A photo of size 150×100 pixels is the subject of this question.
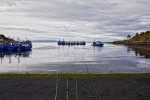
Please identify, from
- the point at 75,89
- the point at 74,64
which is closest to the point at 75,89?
the point at 75,89

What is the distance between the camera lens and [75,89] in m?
18.9

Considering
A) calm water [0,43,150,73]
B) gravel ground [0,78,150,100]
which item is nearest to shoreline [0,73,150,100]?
gravel ground [0,78,150,100]

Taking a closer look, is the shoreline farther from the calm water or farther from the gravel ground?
the calm water

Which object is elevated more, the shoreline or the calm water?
the shoreline

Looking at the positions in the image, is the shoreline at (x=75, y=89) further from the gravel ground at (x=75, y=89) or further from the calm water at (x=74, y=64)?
the calm water at (x=74, y=64)

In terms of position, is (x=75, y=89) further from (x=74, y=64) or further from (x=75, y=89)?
(x=74, y=64)

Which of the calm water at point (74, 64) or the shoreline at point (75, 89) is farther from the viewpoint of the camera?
the calm water at point (74, 64)

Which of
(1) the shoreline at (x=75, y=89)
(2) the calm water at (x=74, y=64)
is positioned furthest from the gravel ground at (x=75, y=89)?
(2) the calm water at (x=74, y=64)

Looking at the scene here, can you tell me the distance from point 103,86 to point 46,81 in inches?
198

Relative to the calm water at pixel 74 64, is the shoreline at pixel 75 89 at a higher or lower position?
higher

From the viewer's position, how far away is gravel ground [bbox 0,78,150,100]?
55.0 ft

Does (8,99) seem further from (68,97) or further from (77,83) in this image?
(77,83)

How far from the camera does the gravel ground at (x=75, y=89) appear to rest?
55.0ft

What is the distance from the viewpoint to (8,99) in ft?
52.5
